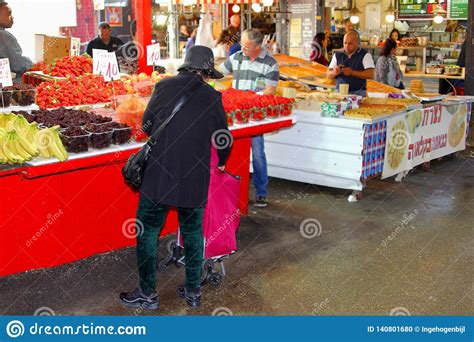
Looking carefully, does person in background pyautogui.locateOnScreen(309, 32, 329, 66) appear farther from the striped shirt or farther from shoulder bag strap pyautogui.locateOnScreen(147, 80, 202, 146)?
shoulder bag strap pyautogui.locateOnScreen(147, 80, 202, 146)

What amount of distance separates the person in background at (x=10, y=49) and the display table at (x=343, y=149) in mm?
3317

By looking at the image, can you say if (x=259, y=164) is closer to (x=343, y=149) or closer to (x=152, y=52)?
(x=343, y=149)

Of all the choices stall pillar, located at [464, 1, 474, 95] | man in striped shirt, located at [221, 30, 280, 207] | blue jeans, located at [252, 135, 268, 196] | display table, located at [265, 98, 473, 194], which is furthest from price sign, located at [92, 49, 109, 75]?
stall pillar, located at [464, 1, 474, 95]

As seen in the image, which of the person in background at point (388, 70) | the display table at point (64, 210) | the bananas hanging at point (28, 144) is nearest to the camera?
the bananas hanging at point (28, 144)

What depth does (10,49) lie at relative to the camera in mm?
8562

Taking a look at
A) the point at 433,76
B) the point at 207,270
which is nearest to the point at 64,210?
the point at 207,270

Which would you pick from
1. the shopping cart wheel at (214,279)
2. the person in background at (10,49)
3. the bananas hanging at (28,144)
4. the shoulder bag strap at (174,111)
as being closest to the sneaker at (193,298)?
the shopping cart wheel at (214,279)

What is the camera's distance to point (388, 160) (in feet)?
28.5

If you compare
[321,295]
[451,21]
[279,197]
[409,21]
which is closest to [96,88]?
[279,197]

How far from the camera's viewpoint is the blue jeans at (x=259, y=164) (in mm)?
7852

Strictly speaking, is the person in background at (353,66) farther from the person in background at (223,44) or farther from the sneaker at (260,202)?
the person in background at (223,44)

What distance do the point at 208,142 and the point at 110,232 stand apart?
5.90 ft

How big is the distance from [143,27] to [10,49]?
178 centimetres

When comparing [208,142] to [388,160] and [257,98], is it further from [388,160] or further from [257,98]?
[388,160]
